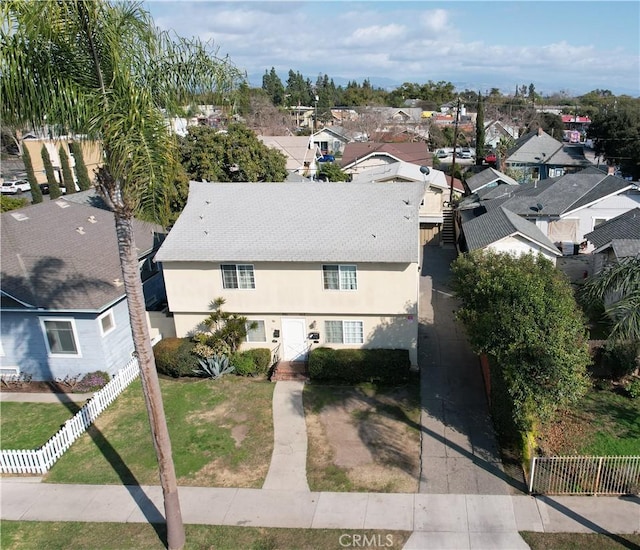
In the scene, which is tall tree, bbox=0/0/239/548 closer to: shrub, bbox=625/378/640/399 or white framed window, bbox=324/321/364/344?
white framed window, bbox=324/321/364/344

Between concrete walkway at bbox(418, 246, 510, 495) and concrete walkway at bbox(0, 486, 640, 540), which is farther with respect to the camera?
concrete walkway at bbox(418, 246, 510, 495)

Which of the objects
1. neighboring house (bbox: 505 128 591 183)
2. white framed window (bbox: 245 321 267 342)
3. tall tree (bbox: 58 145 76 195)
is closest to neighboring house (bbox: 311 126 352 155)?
neighboring house (bbox: 505 128 591 183)

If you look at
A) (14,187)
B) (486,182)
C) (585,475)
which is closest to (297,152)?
(486,182)

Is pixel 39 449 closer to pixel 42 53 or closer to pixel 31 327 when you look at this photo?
pixel 31 327

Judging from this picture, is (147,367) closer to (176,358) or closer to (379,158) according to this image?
(176,358)

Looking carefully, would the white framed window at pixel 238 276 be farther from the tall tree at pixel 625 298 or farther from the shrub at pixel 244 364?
the tall tree at pixel 625 298

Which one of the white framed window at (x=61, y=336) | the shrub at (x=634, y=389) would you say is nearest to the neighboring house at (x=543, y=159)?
the shrub at (x=634, y=389)

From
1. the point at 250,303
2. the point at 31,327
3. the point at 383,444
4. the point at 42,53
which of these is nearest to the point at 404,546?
the point at 383,444
